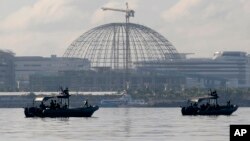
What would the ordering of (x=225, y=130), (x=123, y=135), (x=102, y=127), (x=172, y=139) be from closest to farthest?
1. (x=172, y=139)
2. (x=123, y=135)
3. (x=225, y=130)
4. (x=102, y=127)

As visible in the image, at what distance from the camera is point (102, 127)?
174 meters

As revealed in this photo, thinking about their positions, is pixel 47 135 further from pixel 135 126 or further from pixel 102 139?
pixel 135 126

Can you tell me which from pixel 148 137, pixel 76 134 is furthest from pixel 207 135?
pixel 76 134

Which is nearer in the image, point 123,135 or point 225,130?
point 123,135

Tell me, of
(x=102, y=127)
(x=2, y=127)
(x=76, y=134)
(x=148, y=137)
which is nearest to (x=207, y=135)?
(x=148, y=137)

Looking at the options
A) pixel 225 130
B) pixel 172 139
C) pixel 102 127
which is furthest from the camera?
pixel 102 127

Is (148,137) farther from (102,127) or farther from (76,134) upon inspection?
(102,127)

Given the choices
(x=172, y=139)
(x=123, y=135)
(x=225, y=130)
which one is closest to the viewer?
(x=172, y=139)

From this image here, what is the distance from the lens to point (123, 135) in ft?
490

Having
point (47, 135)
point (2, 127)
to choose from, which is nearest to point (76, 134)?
point (47, 135)

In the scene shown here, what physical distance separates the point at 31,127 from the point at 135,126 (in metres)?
15.1

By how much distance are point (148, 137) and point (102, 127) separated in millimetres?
31086

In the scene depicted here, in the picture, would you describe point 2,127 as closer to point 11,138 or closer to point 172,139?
point 11,138

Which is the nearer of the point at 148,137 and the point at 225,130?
the point at 148,137
